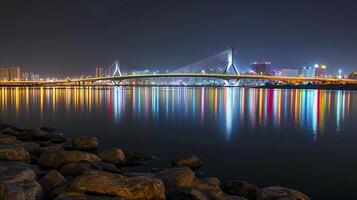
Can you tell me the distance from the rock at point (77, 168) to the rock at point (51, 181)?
787 millimetres

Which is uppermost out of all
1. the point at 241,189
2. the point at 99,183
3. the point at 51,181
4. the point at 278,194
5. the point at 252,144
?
the point at 99,183

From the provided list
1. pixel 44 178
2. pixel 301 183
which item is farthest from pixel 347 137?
pixel 44 178

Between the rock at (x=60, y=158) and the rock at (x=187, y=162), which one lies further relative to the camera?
the rock at (x=187, y=162)

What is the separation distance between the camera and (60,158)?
8.06 m

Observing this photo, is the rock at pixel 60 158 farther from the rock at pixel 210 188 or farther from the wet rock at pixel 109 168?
the rock at pixel 210 188

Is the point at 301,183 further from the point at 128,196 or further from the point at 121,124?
the point at 121,124

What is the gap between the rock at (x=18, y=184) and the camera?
501 cm

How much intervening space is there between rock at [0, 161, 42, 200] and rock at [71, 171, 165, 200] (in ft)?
1.83

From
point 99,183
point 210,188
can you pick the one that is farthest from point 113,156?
point 99,183

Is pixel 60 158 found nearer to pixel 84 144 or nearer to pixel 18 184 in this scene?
pixel 18 184

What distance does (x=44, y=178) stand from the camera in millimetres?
6293

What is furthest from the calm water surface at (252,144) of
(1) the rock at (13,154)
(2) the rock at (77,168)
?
(1) the rock at (13,154)

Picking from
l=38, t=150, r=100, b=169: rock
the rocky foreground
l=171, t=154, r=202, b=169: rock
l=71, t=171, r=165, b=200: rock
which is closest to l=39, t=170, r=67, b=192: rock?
the rocky foreground

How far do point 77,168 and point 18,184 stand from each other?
1854 millimetres
